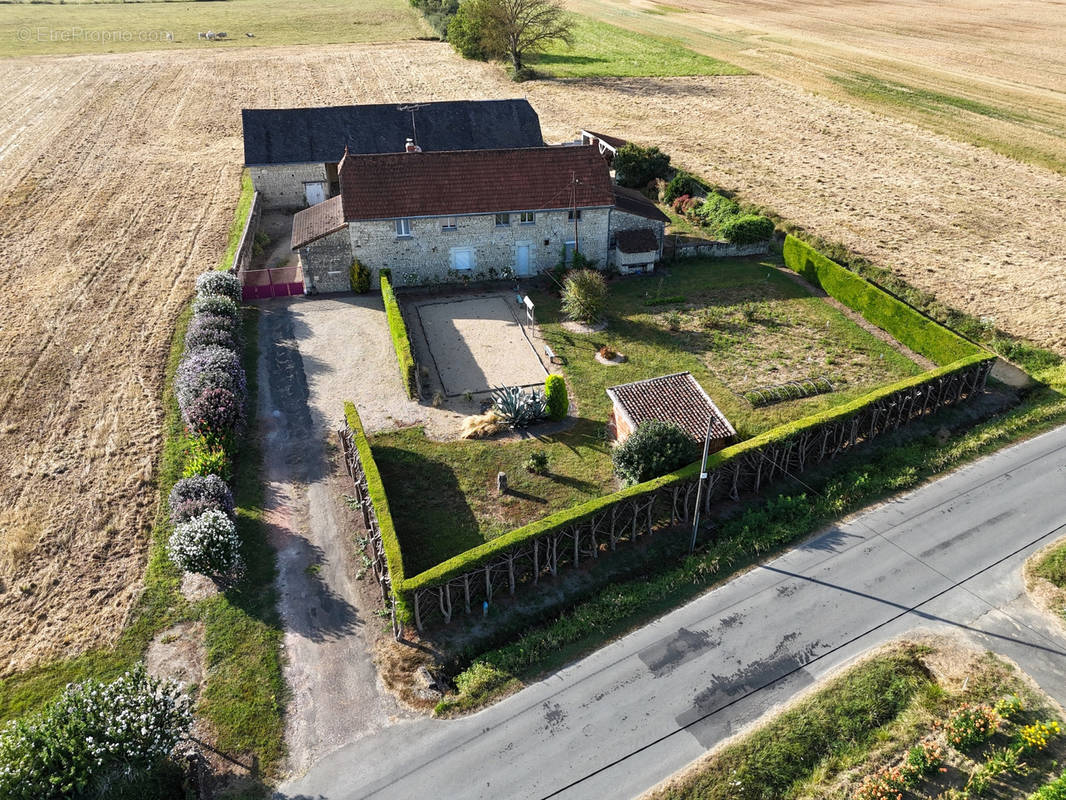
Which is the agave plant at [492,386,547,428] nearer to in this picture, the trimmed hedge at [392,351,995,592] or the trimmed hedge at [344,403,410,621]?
the trimmed hedge at [392,351,995,592]

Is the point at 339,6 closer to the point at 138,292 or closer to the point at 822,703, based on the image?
the point at 138,292

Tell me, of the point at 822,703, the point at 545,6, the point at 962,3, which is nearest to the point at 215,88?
the point at 545,6

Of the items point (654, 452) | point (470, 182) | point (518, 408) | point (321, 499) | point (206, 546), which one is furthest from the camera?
point (470, 182)

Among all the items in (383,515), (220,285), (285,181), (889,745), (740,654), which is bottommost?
(889,745)

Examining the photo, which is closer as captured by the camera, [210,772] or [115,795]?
[115,795]

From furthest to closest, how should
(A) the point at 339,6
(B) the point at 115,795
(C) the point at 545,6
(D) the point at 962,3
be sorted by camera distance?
(A) the point at 339,6, (D) the point at 962,3, (C) the point at 545,6, (B) the point at 115,795

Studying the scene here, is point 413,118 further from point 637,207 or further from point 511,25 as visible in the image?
point 511,25

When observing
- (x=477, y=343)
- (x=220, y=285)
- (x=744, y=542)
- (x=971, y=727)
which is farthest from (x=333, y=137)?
(x=971, y=727)
